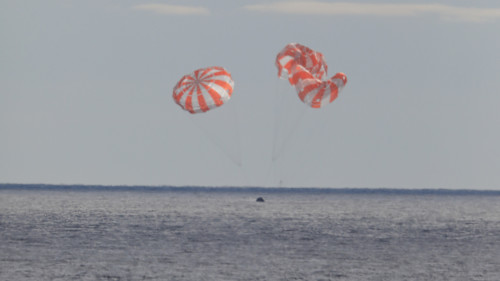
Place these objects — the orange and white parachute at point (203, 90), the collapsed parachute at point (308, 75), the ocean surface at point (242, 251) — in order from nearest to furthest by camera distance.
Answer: the ocean surface at point (242, 251), the collapsed parachute at point (308, 75), the orange and white parachute at point (203, 90)

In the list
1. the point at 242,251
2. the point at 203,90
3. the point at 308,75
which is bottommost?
the point at 242,251

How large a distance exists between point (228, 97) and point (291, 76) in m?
4.12

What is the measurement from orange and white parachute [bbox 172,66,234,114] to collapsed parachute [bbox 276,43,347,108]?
353 centimetres

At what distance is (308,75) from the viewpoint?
5222cm

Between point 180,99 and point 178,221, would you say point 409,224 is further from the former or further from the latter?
point 180,99

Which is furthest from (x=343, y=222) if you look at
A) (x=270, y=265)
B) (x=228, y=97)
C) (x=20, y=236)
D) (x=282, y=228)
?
(x=270, y=265)

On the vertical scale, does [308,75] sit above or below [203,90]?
above

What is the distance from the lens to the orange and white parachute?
54.6 metres

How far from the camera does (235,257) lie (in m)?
44.8

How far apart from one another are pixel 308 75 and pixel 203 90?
669cm

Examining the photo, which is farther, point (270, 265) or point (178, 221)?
point (178, 221)

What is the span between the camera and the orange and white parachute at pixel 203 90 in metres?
54.6

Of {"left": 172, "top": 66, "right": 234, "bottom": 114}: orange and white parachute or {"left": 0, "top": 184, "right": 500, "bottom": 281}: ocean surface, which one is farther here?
{"left": 172, "top": 66, "right": 234, "bottom": 114}: orange and white parachute

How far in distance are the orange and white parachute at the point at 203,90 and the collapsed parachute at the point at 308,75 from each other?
3528 millimetres
